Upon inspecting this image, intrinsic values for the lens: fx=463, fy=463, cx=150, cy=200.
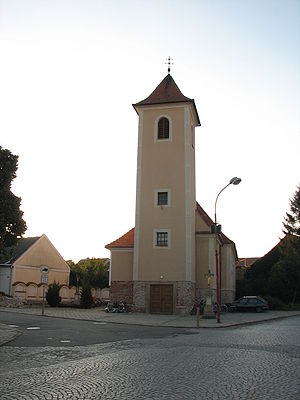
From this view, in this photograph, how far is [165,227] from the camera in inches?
1388

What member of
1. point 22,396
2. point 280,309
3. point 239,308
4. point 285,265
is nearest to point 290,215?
point 285,265

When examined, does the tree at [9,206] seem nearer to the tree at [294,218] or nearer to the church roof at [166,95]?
the church roof at [166,95]

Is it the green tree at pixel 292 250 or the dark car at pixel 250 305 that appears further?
the green tree at pixel 292 250

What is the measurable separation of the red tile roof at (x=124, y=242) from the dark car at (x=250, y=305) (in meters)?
10.9

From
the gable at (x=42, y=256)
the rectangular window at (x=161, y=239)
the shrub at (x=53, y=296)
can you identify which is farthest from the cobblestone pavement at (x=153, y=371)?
the gable at (x=42, y=256)

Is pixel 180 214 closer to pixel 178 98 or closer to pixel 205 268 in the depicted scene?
pixel 205 268

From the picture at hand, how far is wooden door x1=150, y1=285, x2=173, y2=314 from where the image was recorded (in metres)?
34.1

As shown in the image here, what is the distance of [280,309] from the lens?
45.5m

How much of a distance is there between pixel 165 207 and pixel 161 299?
693cm

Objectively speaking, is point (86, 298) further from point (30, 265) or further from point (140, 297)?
point (30, 265)

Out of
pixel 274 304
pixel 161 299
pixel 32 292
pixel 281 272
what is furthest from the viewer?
pixel 281 272

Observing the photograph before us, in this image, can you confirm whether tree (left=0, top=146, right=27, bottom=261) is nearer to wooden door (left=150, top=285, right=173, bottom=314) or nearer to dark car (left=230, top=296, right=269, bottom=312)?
wooden door (left=150, top=285, right=173, bottom=314)

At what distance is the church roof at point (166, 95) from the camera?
123 feet

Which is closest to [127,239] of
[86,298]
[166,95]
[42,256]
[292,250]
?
[86,298]
